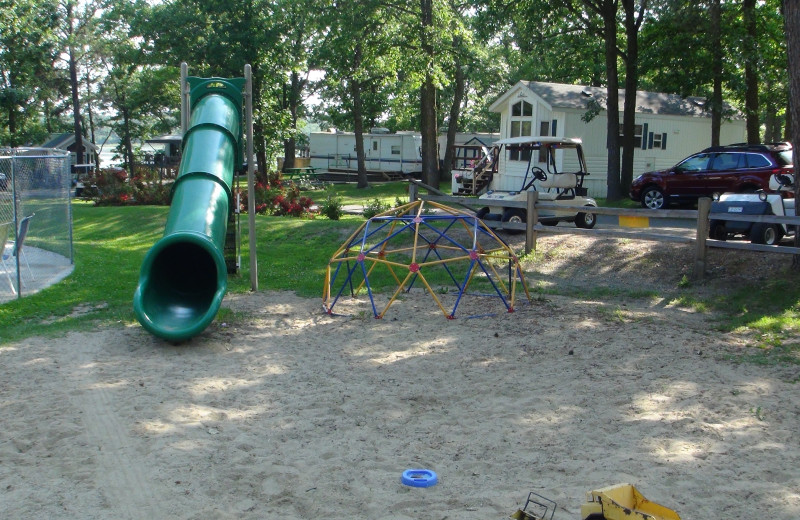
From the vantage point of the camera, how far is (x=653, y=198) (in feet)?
68.4

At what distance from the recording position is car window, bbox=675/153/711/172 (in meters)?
19.9

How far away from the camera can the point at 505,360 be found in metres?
8.09

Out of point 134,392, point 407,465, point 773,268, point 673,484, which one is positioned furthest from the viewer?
point 773,268

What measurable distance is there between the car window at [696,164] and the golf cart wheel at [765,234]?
24.0 ft

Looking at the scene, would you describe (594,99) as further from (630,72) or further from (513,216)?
(513,216)

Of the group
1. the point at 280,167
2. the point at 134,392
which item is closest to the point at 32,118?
the point at 280,167

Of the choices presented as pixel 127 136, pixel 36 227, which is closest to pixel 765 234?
pixel 36 227

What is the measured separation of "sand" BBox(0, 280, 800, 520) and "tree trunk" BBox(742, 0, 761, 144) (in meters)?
14.8

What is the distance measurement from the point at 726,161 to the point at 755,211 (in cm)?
813

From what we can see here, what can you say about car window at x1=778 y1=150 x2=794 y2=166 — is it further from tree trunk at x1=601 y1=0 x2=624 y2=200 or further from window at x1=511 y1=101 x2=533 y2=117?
window at x1=511 y1=101 x2=533 y2=117

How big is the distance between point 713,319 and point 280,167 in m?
47.1

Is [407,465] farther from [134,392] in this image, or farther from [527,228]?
[527,228]

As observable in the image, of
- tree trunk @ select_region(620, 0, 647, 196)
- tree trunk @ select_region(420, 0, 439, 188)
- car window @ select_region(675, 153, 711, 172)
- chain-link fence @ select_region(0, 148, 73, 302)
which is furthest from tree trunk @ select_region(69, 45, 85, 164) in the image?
car window @ select_region(675, 153, 711, 172)

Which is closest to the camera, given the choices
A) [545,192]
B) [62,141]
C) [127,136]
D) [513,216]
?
[513,216]
